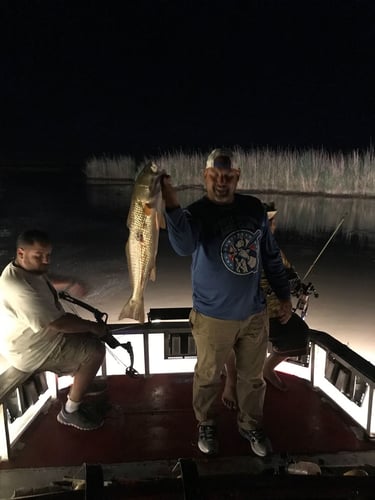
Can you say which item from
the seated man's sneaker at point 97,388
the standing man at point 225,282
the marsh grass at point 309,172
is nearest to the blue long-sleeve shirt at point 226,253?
the standing man at point 225,282

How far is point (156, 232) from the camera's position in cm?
245

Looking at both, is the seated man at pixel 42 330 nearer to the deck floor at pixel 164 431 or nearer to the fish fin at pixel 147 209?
the deck floor at pixel 164 431

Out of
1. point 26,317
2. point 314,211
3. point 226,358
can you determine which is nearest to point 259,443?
point 226,358

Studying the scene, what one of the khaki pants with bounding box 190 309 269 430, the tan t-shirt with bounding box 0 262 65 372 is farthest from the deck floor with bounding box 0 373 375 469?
the tan t-shirt with bounding box 0 262 65 372

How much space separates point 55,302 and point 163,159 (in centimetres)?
1722

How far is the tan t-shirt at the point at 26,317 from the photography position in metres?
2.95

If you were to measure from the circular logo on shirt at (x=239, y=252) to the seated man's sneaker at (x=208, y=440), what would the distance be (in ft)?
3.45

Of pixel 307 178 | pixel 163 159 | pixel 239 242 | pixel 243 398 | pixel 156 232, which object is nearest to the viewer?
pixel 156 232

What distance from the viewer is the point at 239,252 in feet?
8.85

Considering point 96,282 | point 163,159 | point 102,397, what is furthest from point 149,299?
point 163,159

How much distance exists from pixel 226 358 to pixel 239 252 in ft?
2.25

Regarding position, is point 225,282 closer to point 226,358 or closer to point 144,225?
point 226,358

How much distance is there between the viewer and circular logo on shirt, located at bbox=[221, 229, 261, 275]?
2.68m

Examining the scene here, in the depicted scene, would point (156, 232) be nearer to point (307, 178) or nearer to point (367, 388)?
point (367, 388)
